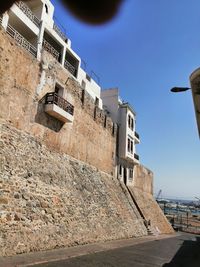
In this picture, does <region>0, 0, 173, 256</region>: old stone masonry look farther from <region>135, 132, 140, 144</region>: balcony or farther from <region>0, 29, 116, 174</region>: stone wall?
<region>135, 132, 140, 144</region>: balcony

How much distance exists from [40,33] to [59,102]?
5.78 meters

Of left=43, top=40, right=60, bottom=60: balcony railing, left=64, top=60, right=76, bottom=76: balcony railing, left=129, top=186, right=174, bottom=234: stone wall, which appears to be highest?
left=64, top=60, right=76, bottom=76: balcony railing

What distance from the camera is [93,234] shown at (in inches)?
535

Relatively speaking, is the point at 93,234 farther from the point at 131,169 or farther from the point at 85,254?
the point at 131,169

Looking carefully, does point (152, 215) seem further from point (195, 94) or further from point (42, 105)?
point (195, 94)

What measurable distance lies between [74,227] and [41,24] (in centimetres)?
1310

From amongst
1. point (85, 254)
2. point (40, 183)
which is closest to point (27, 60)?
point (40, 183)

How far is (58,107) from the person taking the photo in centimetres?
1362

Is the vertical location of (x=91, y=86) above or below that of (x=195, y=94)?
above

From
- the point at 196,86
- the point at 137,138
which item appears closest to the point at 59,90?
the point at 196,86

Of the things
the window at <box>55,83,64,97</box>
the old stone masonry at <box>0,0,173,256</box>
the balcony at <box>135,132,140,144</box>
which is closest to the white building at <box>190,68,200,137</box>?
the old stone masonry at <box>0,0,173,256</box>

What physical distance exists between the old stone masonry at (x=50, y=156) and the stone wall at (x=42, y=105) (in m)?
0.05

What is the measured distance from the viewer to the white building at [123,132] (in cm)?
2392

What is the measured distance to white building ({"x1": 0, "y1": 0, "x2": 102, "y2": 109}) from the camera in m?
14.4
